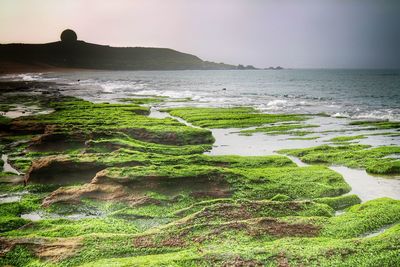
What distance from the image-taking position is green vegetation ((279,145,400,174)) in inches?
879

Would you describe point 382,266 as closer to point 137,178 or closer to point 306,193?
point 306,193

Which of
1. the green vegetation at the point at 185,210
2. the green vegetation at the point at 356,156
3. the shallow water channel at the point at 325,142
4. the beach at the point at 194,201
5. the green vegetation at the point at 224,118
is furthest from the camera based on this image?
the green vegetation at the point at 224,118

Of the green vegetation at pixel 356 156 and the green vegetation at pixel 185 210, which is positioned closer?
the green vegetation at pixel 185 210

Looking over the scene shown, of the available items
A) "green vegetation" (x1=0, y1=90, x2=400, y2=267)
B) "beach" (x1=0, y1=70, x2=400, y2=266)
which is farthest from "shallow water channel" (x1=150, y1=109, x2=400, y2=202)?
"green vegetation" (x1=0, y1=90, x2=400, y2=267)

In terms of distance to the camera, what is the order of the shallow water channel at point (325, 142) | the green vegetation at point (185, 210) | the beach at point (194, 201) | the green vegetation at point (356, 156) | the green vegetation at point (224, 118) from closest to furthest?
the green vegetation at point (185, 210) → the beach at point (194, 201) → the shallow water channel at point (325, 142) → the green vegetation at point (356, 156) → the green vegetation at point (224, 118)

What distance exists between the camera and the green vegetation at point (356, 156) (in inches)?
879

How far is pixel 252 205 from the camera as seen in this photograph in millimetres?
14406

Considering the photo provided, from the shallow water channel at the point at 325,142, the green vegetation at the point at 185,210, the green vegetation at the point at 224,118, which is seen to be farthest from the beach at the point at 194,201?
the green vegetation at the point at 224,118

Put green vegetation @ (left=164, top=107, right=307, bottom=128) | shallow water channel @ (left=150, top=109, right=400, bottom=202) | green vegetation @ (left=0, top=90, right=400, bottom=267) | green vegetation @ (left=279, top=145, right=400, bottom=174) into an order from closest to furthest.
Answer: green vegetation @ (left=0, top=90, right=400, bottom=267)
shallow water channel @ (left=150, top=109, right=400, bottom=202)
green vegetation @ (left=279, top=145, right=400, bottom=174)
green vegetation @ (left=164, top=107, right=307, bottom=128)

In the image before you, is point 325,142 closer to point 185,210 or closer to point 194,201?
point 194,201

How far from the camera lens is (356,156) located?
2516cm

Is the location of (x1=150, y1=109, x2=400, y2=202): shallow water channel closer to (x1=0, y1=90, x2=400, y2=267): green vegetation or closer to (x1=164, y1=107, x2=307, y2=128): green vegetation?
(x1=0, y1=90, x2=400, y2=267): green vegetation

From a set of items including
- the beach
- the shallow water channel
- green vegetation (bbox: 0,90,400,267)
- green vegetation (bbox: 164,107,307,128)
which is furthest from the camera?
green vegetation (bbox: 164,107,307,128)

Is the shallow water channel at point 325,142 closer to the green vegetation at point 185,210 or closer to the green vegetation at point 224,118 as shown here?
the green vegetation at point 185,210
